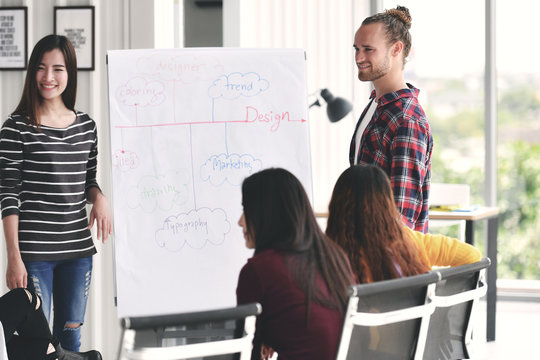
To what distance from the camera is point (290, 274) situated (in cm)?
155

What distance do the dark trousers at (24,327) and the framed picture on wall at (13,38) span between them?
1591mm

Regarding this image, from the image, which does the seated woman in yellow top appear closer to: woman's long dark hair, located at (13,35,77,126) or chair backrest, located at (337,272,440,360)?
chair backrest, located at (337,272,440,360)

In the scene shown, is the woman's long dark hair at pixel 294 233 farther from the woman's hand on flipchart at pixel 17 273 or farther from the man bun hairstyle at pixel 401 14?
the woman's hand on flipchart at pixel 17 273

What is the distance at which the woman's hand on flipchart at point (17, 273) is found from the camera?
252cm

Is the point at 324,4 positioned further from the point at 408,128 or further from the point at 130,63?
the point at 408,128

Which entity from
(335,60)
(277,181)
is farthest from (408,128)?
(335,60)

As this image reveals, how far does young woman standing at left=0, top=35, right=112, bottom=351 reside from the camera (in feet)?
8.35

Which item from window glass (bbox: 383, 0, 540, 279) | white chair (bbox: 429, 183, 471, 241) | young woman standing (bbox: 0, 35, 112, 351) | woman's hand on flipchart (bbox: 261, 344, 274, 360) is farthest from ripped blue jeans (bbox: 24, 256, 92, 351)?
window glass (bbox: 383, 0, 540, 279)

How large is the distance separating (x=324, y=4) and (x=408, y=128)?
295cm

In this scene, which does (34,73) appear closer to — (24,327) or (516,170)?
(24,327)

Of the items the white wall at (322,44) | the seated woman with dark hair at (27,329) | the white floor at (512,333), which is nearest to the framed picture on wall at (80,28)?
the seated woman with dark hair at (27,329)

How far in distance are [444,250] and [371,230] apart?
0.27m

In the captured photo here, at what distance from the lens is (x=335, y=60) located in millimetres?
5016

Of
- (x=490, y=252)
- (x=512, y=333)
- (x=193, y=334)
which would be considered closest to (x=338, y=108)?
(x=490, y=252)
